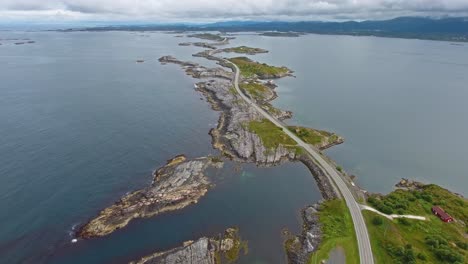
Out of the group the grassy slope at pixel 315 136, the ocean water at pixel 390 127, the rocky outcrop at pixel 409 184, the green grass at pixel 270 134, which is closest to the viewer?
the rocky outcrop at pixel 409 184

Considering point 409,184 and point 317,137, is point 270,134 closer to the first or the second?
point 317,137

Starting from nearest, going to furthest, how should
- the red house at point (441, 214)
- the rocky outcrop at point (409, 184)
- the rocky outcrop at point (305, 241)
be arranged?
the rocky outcrop at point (305, 241) < the red house at point (441, 214) < the rocky outcrop at point (409, 184)

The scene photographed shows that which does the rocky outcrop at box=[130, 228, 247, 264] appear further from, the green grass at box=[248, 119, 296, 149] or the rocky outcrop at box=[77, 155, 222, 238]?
the green grass at box=[248, 119, 296, 149]

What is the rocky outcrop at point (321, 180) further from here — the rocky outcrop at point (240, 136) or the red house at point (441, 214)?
the red house at point (441, 214)

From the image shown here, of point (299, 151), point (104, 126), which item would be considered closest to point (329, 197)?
point (299, 151)

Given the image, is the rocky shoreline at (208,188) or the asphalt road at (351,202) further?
the rocky shoreline at (208,188)

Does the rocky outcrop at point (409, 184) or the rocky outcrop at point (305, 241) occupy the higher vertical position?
the rocky outcrop at point (305, 241)

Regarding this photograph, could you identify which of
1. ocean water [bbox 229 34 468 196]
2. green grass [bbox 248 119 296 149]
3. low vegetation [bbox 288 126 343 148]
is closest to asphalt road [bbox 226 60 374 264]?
low vegetation [bbox 288 126 343 148]

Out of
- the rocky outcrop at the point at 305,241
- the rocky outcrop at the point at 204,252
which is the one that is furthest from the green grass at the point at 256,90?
the rocky outcrop at the point at 204,252
